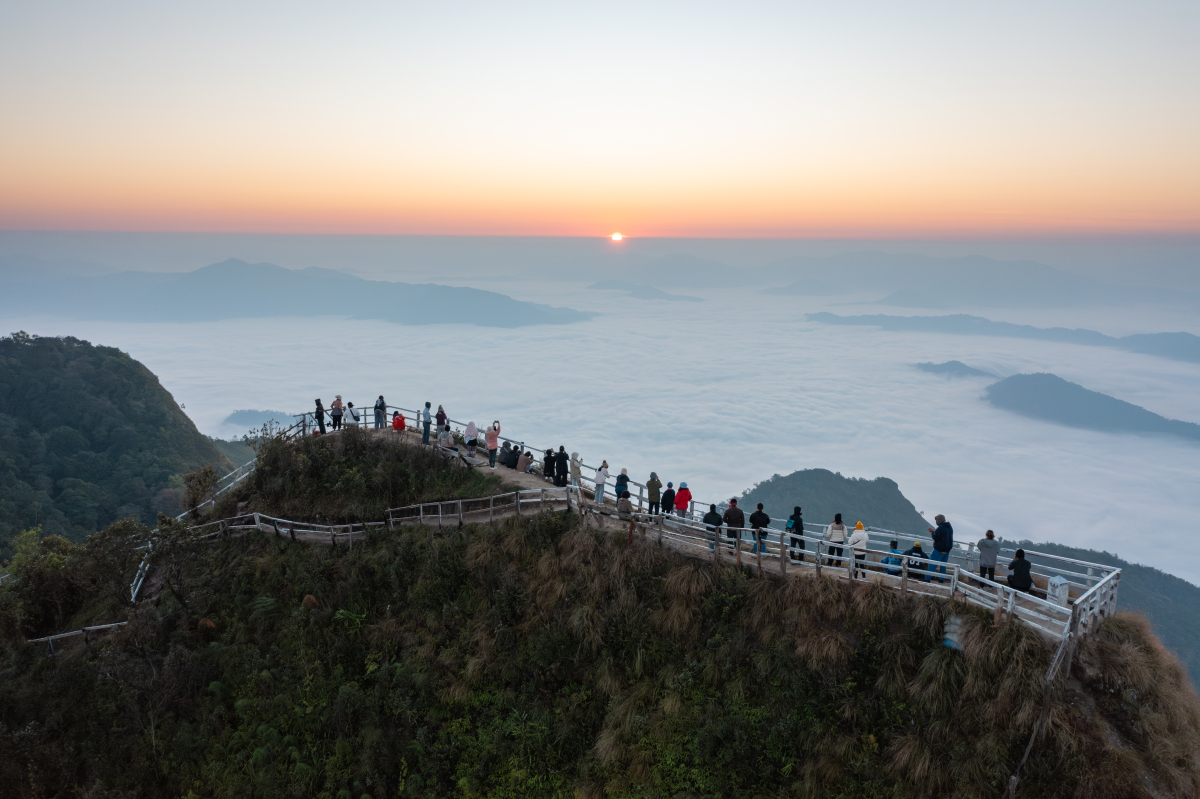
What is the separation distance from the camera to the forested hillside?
60.2 metres

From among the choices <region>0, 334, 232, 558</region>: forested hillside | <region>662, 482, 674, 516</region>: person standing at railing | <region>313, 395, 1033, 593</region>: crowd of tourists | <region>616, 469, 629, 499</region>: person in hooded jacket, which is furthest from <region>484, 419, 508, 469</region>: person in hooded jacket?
<region>0, 334, 232, 558</region>: forested hillside

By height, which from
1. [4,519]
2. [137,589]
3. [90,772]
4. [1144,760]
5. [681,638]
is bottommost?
[4,519]

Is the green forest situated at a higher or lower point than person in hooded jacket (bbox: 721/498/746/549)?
lower

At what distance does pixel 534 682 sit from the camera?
13.3 metres

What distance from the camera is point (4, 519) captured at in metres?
53.9

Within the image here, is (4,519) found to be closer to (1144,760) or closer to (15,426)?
(15,426)

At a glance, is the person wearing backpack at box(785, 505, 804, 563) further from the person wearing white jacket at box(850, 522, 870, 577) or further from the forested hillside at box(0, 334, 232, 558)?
the forested hillside at box(0, 334, 232, 558)

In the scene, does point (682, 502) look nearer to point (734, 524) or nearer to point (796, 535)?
point (734, 524)

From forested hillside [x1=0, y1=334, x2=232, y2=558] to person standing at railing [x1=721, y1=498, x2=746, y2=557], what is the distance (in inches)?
2540

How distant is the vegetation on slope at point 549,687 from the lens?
983 centimetres

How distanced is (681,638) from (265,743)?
395 inches

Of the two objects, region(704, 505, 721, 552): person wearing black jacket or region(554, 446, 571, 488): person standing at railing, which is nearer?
region(704, 505, 721, 552): person wearing black jacket

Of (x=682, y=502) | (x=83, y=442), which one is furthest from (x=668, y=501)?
(x=83, y=442)

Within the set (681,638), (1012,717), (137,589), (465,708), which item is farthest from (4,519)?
(1012,717)
